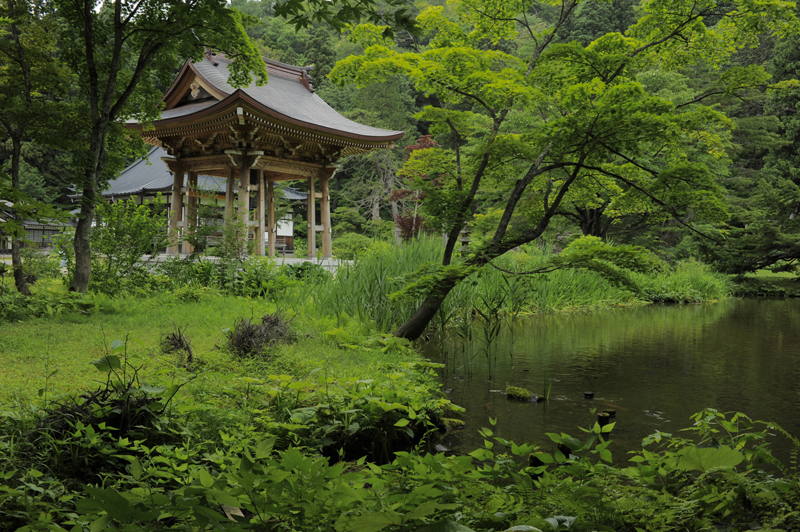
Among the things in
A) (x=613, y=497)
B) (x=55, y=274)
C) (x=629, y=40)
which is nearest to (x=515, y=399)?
(x=613, y=497)

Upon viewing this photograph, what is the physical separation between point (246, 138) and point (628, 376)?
7489 millimetres

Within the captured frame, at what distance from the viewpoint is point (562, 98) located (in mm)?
4191

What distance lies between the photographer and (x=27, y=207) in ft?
6.63

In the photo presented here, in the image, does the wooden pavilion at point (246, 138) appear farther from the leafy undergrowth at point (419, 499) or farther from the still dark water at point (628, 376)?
the leafy undergrowth at point (419, 499)

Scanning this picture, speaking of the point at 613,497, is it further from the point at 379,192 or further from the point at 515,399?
the point at 379,192

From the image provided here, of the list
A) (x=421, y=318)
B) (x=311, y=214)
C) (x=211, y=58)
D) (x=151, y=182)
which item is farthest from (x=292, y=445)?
(x=151, y=182)

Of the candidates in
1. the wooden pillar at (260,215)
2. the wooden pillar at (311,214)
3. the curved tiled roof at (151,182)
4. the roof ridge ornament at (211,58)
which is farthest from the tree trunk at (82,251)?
the curved tiled roof at (151,182)

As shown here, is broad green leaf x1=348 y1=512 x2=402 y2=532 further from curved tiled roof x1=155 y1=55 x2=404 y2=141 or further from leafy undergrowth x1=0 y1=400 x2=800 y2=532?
curved tiled roof x1=155 y1=55 x2=404 y2=141

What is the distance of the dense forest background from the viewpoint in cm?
642

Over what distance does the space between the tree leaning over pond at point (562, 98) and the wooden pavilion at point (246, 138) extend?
14.1 ft

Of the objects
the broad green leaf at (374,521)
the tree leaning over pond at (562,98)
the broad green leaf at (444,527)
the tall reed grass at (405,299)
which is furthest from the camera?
the tall reed grass at (405,299)

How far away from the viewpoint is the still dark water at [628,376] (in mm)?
3365

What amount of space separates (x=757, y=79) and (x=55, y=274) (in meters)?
9.94

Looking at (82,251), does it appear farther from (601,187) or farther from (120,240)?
(601,187)
